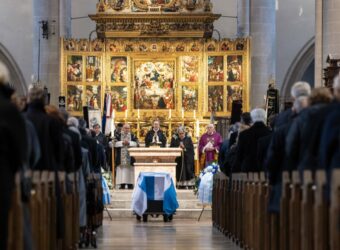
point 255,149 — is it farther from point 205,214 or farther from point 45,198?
point 205,214

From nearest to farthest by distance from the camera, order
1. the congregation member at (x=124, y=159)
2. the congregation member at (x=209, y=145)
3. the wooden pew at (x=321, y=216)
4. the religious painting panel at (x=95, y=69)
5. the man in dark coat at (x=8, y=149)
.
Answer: the man in dark coat at (x=8, y=149) → the wooden pew at (x=321, y=216) → the congregation member at (x=209, y=145) → the congregation member at (x=124, y=159) → the religious painting panel at (x=95, y=69)

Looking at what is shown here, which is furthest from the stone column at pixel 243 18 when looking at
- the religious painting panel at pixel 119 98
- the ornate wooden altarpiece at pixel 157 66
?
the religious painting panel at pixel 119 98

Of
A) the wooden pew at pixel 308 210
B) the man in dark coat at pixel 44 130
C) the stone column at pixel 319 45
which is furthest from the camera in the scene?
the stone column at pixel 319 45

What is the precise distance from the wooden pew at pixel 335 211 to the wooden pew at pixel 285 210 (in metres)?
2.85

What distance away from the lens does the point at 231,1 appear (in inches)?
1674

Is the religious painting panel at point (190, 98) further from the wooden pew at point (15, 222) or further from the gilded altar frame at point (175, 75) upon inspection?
the wooden pew at point (15, 222)

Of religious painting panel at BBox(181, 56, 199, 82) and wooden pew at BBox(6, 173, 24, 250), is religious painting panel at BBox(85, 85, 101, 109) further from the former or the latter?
wooden pew at BBox(6, 173, 24, 250)

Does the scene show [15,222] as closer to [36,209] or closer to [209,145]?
[36,209]

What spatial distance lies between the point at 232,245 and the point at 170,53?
17.0 m

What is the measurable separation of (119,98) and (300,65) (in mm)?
10231

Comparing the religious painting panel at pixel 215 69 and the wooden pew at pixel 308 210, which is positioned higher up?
the religious painting panel at pixel 215 69

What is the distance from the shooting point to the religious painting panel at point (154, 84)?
111 feet

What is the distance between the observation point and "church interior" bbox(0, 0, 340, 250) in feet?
34.8

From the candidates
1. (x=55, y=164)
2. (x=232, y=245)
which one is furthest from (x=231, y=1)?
(x=55, y=164)
